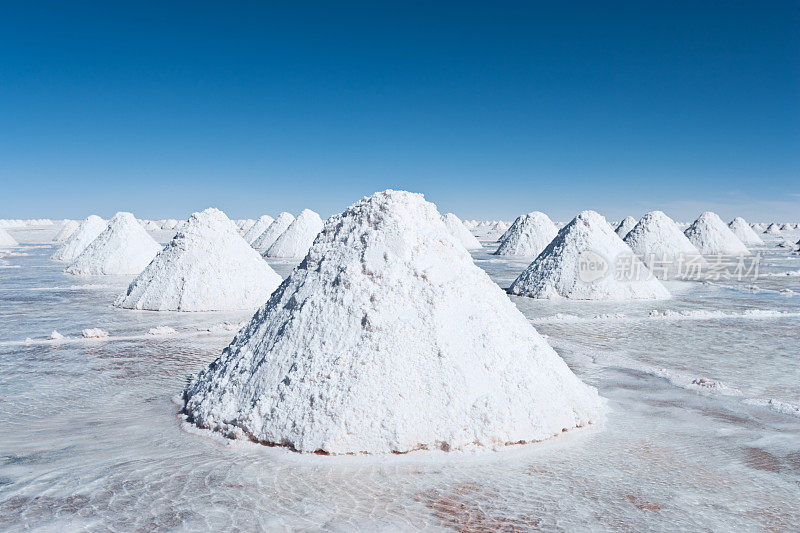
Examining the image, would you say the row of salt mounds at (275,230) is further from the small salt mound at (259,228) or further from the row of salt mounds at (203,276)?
the row of salt mounds at (203,276)

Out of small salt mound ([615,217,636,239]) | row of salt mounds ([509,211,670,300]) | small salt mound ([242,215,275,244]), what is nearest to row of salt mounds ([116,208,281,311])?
row of salt mounds ([509,211,670,300])

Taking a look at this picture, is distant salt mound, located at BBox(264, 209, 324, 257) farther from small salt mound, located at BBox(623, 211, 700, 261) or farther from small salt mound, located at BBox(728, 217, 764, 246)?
small salt mound, located at BBox(728, 217, 764, 246)

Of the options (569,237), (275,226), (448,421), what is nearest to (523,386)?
(448,421)

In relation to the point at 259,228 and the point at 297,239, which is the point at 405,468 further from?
the point at 259,228

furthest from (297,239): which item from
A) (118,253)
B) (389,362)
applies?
(389,362)

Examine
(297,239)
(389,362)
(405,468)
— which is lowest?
(405,468)

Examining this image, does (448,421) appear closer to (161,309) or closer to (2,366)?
(2,366)

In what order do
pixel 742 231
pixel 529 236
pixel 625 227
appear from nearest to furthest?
pixel 529 236
pixel 625 227
pixel 742 231
